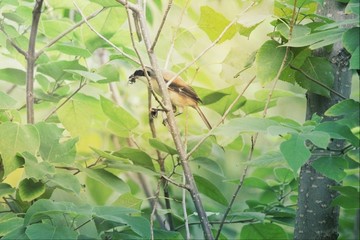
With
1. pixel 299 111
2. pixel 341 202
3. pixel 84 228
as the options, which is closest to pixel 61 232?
pixel 84 228

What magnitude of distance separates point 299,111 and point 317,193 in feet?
6.99

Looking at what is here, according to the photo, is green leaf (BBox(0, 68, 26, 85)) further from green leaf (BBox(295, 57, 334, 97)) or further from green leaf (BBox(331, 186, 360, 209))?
green leaf (BBox(331, 186, 360, 209))

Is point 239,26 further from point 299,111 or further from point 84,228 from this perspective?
point 299,111

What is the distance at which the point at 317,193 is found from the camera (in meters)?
1.41

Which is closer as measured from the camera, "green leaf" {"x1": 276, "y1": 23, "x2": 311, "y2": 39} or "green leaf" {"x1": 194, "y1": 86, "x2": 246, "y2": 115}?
"green leaf" {"x1": 276, "y1": 23, "x2": 311, "y2": 39}

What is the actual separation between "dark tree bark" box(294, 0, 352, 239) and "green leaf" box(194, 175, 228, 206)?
24 cm

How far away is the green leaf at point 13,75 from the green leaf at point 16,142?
294mm

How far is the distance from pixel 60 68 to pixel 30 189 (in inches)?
13.0

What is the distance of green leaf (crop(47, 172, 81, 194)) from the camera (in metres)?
1.32

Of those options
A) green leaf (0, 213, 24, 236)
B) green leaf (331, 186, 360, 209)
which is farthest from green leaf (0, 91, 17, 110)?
green leaf (331, 186, 360, 209)

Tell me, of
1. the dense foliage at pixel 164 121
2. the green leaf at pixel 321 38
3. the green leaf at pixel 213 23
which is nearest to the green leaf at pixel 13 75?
the dense foliage at pixel 164 121

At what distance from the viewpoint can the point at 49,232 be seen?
46.8 inches

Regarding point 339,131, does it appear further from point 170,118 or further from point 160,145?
point 160,145

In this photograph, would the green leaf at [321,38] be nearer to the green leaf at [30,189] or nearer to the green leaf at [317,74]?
the green leaf at [317,74]
